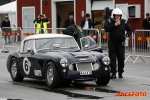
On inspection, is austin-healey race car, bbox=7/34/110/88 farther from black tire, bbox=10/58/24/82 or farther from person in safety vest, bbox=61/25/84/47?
person in safety vest, bbox=61/25/84/47

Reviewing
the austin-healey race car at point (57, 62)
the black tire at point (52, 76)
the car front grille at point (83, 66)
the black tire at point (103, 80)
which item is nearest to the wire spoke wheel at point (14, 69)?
the austin-healey race car at point (57, 62)

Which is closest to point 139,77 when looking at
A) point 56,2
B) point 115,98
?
point 115,98

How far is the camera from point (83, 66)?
1297 cm

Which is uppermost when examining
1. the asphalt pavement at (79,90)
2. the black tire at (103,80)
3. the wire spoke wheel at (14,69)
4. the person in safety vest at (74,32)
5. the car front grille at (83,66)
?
the person in safety vest at (74,32)

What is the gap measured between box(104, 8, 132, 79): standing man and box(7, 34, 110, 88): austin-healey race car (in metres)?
0.88

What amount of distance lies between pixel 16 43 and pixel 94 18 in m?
6.77

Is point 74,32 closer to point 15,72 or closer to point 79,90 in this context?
point 15,72

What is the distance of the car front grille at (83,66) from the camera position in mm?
12871

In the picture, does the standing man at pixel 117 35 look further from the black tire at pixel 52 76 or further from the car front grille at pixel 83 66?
the black tire at pixel 52 76

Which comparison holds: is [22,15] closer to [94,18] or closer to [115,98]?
[94,18]

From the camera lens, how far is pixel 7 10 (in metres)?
44.2

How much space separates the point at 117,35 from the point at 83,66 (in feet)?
8.95

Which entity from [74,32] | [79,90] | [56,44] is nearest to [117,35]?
[74,32]

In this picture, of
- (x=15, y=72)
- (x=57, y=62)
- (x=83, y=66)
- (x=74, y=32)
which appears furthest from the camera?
(x=74, y=32)
